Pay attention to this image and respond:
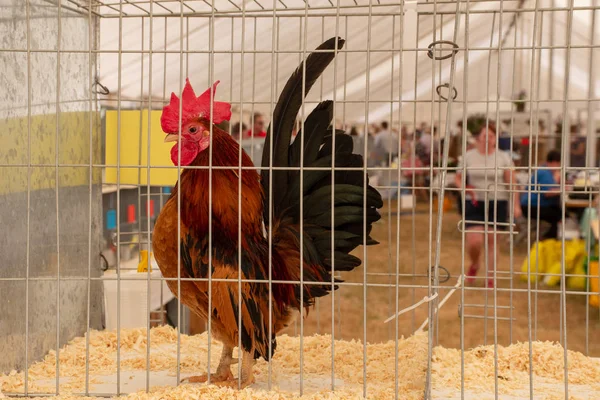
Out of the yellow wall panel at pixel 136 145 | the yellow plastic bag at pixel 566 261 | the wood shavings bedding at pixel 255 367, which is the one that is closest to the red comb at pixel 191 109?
the wood shavings bedding at pixel 255 367

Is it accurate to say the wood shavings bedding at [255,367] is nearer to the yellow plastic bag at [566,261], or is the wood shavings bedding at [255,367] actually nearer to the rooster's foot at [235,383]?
the rooster's foot at [235,383]

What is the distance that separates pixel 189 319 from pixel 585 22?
780 centimetres

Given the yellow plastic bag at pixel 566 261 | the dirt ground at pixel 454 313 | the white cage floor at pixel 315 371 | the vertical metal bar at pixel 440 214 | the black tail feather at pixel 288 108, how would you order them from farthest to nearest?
the yellow plastic bag at pixel 566 261 < the dirt ground at pixel 454 313 < the white cage floor at pixel 315 371 < the black tail feather at pixel 288 108 < the vertical metal bar at pixel 440 214

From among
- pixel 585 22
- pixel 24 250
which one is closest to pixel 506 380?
pixel 24 250

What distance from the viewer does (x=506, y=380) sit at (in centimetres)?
276

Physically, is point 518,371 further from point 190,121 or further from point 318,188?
point 190,121

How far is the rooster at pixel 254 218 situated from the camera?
2410 millimetres

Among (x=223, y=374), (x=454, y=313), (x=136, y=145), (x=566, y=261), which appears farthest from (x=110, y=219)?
(x=566, y=261)

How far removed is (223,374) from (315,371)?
41 cm

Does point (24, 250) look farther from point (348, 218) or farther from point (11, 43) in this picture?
point (348, 218)

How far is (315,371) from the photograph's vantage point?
2877 mm

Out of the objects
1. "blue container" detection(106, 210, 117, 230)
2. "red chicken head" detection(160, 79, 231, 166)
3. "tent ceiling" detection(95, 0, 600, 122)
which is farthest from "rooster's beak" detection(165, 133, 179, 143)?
"blue container" detection(106, 210, 117, 230)

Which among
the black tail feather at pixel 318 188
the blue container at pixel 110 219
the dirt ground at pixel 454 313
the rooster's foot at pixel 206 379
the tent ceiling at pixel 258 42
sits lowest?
the dirt ground at pixel 454 313

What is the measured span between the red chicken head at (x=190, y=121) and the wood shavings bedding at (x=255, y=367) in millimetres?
819
